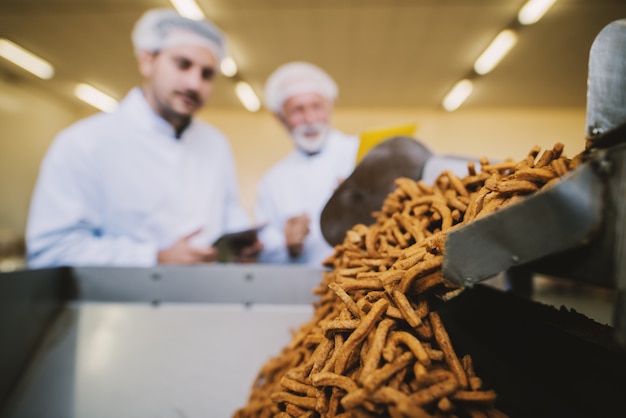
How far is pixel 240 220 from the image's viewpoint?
2.31 metres

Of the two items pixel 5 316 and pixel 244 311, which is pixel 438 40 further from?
pixel 5 316

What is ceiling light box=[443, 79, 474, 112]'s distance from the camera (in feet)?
17.9

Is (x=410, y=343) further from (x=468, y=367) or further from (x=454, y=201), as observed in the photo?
(x=454, y=201)

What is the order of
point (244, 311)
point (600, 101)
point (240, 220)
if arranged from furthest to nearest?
point (240, 220) → point (244, 311) → point (600, 101)

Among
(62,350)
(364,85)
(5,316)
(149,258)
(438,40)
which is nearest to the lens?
(5,316)

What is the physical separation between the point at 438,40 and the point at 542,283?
9.86 feet

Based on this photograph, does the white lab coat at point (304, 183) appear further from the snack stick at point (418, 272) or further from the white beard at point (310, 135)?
the snack stick at point (418, 272)

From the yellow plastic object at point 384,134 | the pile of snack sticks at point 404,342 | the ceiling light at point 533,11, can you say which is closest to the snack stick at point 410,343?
the pile of snack sticks at point 404,342

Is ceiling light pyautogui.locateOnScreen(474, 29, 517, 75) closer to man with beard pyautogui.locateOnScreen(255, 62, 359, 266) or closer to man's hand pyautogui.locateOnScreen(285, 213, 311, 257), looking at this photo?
man with beard pyautogui.locateOnScreen(255, 62, 359, 266)

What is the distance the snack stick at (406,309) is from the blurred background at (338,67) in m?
1.65

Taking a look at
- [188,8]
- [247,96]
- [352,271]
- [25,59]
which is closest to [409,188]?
[352,271]

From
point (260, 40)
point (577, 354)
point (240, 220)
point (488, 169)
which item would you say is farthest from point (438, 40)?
point (577, 354)

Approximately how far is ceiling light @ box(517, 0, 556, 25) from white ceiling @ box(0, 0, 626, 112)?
0.06m

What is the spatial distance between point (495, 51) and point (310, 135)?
327 cm
